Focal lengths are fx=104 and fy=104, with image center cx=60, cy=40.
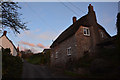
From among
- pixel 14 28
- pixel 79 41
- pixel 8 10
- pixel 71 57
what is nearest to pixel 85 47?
pixel 79 41

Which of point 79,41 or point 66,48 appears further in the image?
point 66,48

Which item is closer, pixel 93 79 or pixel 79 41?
pixel 93 79

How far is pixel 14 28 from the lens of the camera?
1259 centimetres

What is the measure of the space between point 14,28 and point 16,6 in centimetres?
261

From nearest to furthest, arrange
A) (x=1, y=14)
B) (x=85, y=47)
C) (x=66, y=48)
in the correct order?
(x=1, y=14)
(x=85, y=47)
(x=66, y=48)

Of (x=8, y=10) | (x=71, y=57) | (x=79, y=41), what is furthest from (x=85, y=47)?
(x=8, y=10)

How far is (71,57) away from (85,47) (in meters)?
2.62

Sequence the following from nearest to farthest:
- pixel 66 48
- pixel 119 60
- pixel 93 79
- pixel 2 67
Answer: pixel 119 60 < pixel 93 79 < pixel 2 67 < pixel 66 48

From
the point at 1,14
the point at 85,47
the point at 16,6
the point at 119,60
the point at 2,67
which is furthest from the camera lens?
the point at 85,47

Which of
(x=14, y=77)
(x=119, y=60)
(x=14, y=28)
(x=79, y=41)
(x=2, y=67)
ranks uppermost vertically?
(x=14, y=28)

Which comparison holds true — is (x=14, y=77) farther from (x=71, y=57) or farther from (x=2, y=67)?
(x=71, y=57)

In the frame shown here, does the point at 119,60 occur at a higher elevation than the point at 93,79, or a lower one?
higher

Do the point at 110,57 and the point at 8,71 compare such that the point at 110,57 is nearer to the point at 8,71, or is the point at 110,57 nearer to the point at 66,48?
the point at 8,71

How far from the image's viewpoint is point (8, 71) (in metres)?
10.9
